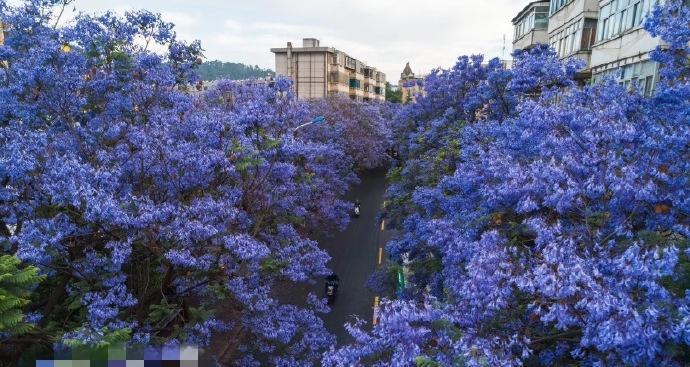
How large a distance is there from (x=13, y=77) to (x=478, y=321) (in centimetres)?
1047

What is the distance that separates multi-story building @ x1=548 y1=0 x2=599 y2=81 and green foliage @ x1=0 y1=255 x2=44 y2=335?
16.4m

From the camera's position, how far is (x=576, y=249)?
612 centimetres

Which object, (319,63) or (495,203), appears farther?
(319,63)

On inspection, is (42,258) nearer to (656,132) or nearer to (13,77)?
(13,77)

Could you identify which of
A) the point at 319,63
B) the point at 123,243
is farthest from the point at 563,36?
the point at 319,63

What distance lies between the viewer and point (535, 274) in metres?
5.64

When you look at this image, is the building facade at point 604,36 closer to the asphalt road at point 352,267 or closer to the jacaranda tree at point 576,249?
the jacaranda tree at point 576,249

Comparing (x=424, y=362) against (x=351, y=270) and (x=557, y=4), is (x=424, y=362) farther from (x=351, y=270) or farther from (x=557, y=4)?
(x=557, y=4)

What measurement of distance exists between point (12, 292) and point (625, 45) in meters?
16.3

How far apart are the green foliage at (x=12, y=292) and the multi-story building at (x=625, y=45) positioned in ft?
44.3

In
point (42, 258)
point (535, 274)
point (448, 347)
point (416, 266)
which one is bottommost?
point (416, 266)

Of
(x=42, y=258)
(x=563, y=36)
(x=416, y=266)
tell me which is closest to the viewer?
(x=42, y=258)

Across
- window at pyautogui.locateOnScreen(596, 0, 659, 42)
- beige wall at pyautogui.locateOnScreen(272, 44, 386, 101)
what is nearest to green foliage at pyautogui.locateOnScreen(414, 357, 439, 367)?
window at pyautogui.locateOnScreen(596, 0, 659, 42)

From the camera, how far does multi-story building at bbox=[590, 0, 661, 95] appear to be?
1317 centimetres
